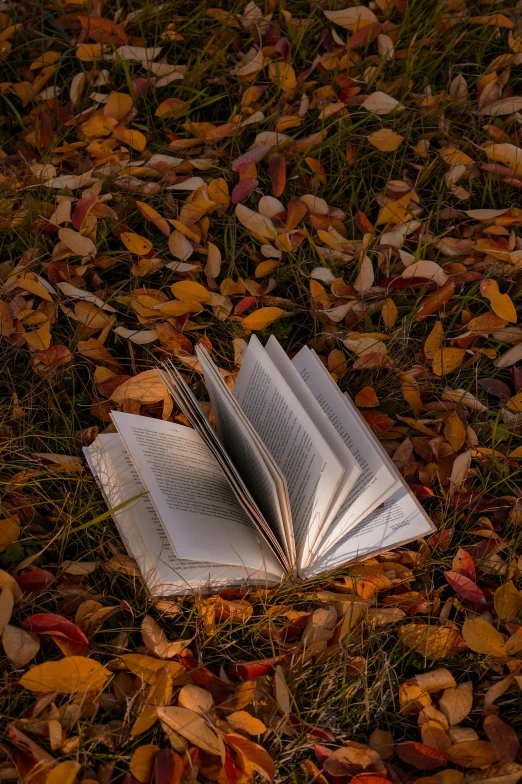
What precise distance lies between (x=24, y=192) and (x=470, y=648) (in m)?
1.33

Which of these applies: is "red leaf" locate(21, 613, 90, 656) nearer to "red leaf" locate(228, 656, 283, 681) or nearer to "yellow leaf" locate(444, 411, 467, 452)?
"red leaf" locate(228, 656, 283, 681)

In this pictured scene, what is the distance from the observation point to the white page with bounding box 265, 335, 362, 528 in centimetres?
118

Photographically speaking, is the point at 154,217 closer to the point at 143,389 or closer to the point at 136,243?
the point at 136,243

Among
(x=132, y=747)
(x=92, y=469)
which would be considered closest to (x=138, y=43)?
(x=92, y=469)

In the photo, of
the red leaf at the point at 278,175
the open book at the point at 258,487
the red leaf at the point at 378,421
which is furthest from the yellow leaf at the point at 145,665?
the red leaf at the point at 278,175

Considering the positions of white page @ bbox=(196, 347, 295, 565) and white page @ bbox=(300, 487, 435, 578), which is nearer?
white page @ bbox=(196, 347, 295, 565)

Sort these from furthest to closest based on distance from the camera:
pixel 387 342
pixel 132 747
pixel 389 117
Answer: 1. pixel 389 117
2. pixel 387 342
3. pixel 132 747

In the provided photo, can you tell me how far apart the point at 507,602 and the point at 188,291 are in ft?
2.82

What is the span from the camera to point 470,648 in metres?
1.28

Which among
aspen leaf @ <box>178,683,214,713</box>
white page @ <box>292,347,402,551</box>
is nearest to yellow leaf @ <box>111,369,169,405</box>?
Result: white page @ <box>292,347,402,551</box>

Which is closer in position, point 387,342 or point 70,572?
point 70,572

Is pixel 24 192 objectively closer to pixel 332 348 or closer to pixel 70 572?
pixel 332 348

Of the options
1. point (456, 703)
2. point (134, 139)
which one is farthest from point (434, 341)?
point (134, 139)

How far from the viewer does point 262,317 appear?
1.68 metres
